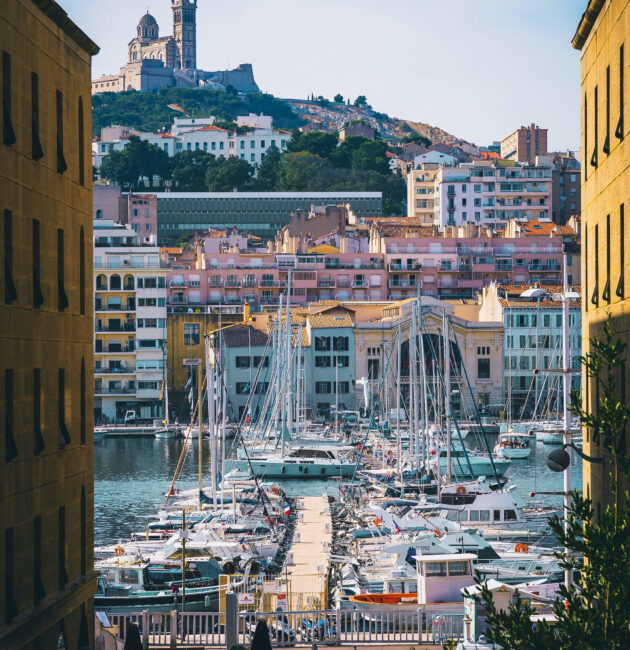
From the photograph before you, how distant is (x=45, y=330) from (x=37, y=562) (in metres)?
2.58

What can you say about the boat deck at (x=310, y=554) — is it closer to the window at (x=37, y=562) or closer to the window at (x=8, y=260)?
the window at (x=37, y=562)

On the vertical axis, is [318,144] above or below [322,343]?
above

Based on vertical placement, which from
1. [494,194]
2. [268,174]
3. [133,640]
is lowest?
[133,640]

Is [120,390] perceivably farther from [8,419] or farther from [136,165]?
[8,419]

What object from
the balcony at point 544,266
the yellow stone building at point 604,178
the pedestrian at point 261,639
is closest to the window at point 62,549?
the pedestrian at point 261,639

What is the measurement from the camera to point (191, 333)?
3617 inches

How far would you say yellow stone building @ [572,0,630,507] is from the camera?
44.9 ft

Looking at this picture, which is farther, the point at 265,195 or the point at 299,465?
the point at 265,195

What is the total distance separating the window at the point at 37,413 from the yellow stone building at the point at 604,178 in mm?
6390

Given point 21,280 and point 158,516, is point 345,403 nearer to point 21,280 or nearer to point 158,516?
point 158,516

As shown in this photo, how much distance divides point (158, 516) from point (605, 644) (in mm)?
36832

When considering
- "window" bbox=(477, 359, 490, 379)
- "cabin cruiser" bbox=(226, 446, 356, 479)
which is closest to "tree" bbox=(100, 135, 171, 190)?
"window" bbox=(477, 359, 490, 379)

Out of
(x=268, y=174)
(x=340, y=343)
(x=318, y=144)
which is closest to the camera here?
Result: (x=340, y=343)

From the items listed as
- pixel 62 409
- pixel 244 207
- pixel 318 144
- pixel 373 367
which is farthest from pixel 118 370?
pixel 318 144
